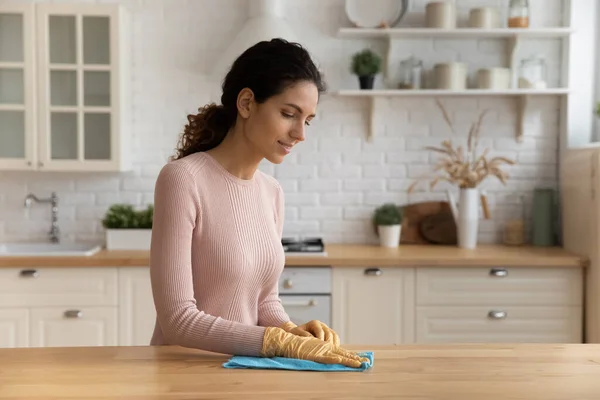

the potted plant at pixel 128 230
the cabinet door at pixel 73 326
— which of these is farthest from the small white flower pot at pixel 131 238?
the cabinet door at pixel 73 326

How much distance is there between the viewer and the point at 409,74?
169 inches

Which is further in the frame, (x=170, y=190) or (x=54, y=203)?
(x=54, y=203)

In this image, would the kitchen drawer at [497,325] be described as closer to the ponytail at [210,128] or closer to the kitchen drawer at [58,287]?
the kitchen drawer at [58,287]

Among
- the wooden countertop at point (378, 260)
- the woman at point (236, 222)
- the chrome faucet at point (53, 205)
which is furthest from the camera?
the chrome faucet at point (53, 205)

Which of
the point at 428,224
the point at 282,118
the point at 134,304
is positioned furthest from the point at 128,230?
the point at 282,118

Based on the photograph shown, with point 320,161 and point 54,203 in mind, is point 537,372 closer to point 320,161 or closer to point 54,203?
point 320,161

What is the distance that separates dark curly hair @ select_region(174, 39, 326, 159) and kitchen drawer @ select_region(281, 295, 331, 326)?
1.83 metres

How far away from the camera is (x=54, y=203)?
4406 millimetres

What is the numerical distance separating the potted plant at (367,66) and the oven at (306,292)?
1.12m

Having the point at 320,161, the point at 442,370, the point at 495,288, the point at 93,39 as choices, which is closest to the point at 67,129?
the point at 93,39

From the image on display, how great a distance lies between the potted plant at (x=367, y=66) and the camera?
4.27 m

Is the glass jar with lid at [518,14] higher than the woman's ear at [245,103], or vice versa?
the glass jar with lid at [518,14]

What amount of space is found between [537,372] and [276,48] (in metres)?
1.03

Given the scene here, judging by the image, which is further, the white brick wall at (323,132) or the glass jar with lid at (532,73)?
the white brick wall at (323,132)
